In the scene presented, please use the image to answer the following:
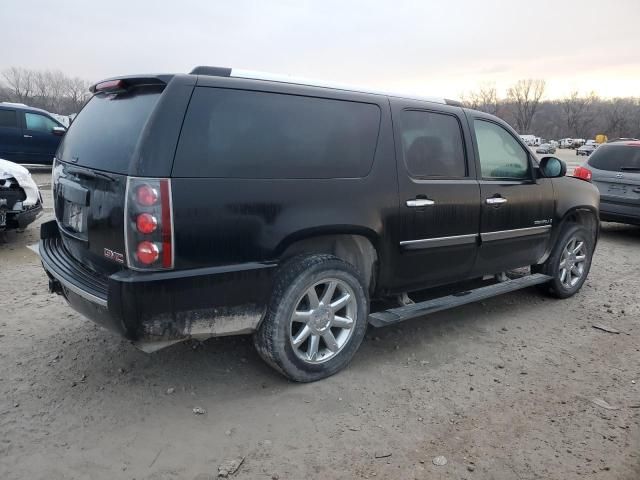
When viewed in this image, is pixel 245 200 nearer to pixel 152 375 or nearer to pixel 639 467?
pixel 152 375

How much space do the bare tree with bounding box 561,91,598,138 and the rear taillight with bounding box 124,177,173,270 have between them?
370 ft

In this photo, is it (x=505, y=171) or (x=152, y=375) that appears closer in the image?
(x=152, y=375)

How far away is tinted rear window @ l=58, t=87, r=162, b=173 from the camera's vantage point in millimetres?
2799

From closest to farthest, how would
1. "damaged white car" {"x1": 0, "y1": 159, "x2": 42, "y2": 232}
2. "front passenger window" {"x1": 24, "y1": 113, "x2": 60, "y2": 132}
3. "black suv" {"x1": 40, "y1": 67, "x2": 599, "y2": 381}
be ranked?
"black suv" {"x1": 40, "y1": 67, "x2": 599, "y2": 381}, "damaged white car" {"x1": 0, "y1": 159, "x2": 42, "y2": 232}, "front passenger window" {"x1": 24, "y1": 113, "x2": 60, "y2": 132}

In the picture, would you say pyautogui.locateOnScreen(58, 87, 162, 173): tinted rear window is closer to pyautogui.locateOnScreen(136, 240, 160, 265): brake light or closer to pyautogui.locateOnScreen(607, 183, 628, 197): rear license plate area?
pyautogui.locateOnScreen(136, 240, 160, 265): brake light

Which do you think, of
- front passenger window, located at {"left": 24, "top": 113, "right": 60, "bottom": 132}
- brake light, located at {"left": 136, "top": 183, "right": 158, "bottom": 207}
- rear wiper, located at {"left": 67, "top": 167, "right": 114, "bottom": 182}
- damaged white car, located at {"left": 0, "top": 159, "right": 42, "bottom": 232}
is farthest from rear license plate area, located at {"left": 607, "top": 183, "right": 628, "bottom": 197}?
front passenger window, located at {"left": 24, "top": 113, "right": 60, "bottom": 132}

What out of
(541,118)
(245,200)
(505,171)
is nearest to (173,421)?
(245,200)

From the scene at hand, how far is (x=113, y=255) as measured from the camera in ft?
9.05

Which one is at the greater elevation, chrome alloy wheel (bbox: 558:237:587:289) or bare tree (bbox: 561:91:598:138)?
bare tree (bbox: 561:91:598:138)

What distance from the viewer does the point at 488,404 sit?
318 cm

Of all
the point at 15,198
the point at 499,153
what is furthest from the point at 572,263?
the point at 15,198

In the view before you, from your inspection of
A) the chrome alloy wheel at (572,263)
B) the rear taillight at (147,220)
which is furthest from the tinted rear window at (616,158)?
the rear taillight at (147,220)

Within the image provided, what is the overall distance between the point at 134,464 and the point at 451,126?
3299mm

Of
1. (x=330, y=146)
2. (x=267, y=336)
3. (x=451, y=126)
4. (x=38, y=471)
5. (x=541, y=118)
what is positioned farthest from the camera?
(x=541, y=118)
